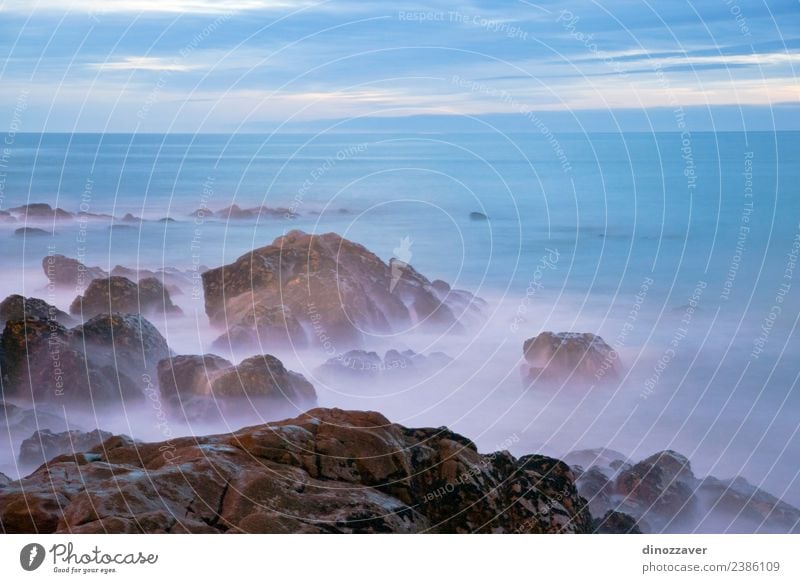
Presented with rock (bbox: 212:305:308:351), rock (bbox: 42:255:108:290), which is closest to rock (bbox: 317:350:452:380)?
rock (bbox: 212:305:308:351)

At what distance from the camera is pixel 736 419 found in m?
11.4

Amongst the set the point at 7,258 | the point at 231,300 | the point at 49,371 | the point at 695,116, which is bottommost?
the point at 49,371

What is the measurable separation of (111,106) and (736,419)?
7.49 meters

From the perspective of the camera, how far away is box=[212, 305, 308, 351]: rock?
38.1ft

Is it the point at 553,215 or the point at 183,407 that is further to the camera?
the point at 553,215

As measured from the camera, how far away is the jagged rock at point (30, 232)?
Result: 13.0m

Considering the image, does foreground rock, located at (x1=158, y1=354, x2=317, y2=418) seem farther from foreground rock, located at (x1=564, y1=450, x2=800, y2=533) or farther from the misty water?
foreground rock, located at (x1=564, y1=450, x2=800, y2=533)

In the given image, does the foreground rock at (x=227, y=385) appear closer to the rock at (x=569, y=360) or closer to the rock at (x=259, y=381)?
the rock at (x=259, y=381)

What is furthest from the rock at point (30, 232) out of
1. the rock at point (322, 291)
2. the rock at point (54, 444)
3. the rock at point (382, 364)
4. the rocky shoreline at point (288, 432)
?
the rock at point (382, 364)

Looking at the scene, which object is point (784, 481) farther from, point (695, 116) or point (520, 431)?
point (695, 116)

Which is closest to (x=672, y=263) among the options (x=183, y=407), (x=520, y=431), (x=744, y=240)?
(x=744, y=240)

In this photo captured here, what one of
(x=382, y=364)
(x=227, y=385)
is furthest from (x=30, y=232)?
(x=382, y=364)
